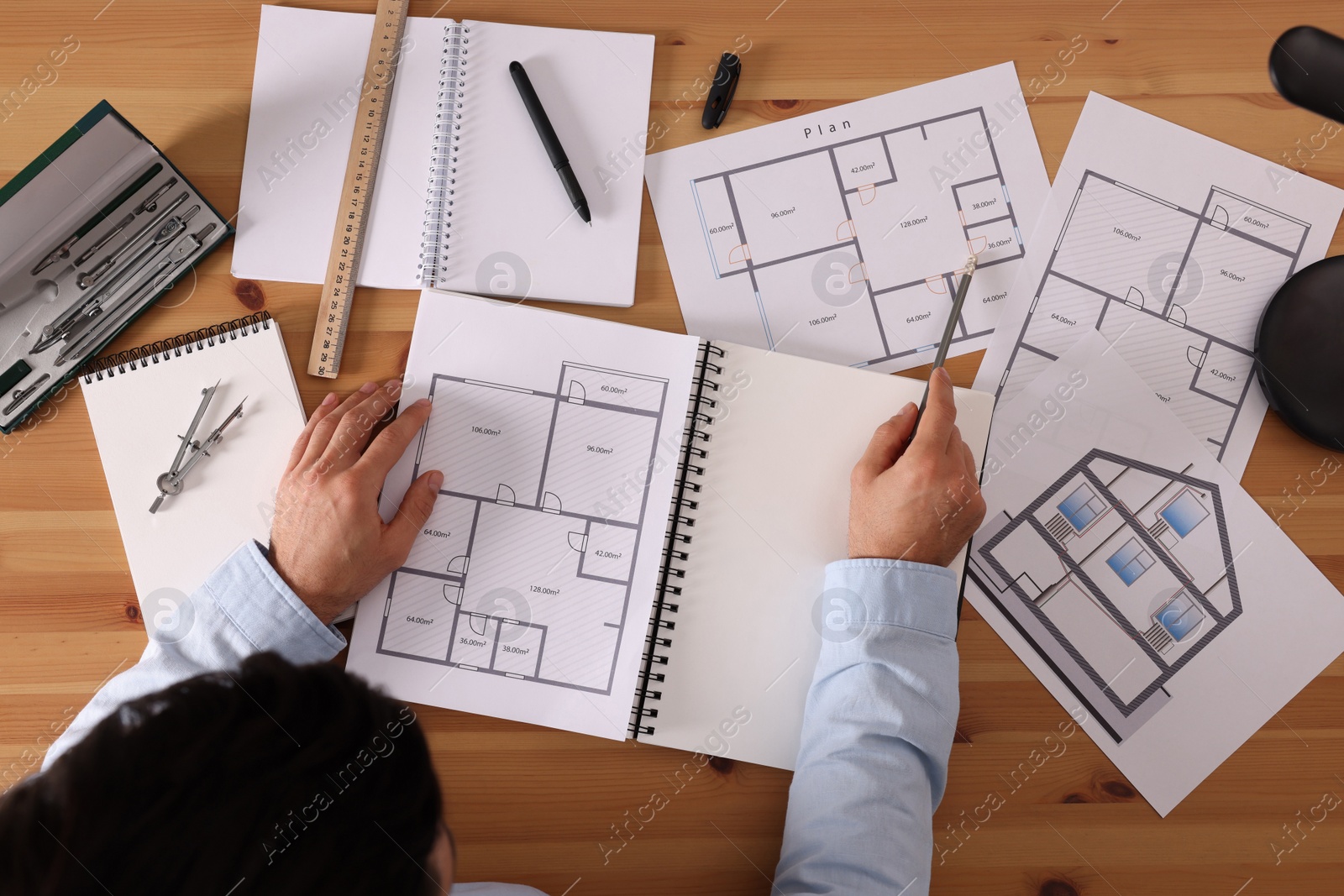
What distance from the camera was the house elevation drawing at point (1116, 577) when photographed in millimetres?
923

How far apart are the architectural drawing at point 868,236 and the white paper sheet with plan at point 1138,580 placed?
0.16m

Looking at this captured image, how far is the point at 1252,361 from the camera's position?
3.17 ft

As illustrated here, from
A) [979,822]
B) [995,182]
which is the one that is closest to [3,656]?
[979,822]

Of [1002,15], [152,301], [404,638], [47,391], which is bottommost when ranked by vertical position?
[404,638]

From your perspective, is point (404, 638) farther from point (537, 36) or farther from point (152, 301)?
point (537, 36)

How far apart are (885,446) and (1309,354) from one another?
53 centimetres

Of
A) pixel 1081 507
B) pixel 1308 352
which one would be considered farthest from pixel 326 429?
pixel 1308 352

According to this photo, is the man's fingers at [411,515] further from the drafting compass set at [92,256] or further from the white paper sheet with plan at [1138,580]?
the white paper sheet with plan at [1138,580]

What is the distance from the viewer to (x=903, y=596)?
2.82 ft

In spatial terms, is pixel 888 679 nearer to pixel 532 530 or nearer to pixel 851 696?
pixel 851 696

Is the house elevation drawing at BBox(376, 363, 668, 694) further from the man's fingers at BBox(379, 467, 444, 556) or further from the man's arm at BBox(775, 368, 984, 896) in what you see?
the man's arm at BBox(775, 368, 984, 896)

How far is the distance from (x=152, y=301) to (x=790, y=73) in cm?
82

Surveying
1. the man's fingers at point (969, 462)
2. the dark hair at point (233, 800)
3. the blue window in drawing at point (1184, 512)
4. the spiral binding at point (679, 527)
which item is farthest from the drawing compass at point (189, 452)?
the blue window in drawing at point (1184, 512)

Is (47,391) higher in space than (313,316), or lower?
lower
